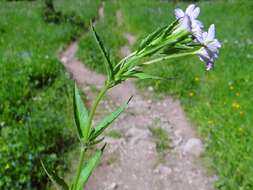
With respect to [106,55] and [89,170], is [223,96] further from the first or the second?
[106,55]

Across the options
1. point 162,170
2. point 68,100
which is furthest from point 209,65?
point 68,100

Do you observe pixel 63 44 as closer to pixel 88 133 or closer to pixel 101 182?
pixel 101 182

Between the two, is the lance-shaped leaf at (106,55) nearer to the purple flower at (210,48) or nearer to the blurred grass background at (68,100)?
the purple flower at (210,48)

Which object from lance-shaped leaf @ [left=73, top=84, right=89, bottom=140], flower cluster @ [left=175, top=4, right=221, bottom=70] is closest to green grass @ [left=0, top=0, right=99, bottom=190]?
lance-shaped leaf @ [left=73, top=84, right=89, bottom=140]

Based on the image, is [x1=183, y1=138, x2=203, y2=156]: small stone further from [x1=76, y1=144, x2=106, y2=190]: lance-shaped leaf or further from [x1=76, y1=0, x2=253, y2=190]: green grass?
[x1=76, y1=144, x2=106, y2=190]: lance-shaped leaf

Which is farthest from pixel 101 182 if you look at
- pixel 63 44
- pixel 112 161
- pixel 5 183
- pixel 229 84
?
pixel 63 44

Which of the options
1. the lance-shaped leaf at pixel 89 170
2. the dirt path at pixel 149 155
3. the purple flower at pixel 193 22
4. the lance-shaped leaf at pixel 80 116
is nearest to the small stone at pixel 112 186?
the dirt path at pixel 149 155
